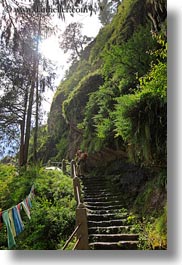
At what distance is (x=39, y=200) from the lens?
2.53m

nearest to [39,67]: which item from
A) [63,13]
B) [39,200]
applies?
[63,13]

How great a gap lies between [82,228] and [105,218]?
0.17 metres

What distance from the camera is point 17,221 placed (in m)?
2.44

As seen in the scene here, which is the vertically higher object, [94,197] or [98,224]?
[94,197]

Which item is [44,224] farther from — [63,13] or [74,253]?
[63,13]

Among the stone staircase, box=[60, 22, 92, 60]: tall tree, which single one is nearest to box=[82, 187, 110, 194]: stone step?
the stone staircase

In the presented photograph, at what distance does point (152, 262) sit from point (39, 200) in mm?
874

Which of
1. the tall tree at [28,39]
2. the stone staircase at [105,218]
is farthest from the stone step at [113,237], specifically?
the tall tree at [28,39]

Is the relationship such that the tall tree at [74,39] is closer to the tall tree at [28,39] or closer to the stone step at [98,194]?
the tall tree at [28,39]

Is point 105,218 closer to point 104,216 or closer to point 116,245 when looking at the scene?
point 104,216

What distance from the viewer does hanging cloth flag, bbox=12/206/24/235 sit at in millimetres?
2430

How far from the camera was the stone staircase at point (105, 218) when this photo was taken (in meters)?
2.38

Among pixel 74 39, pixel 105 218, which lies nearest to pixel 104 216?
pixel 105 218

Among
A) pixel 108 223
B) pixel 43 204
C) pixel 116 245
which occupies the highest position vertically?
pixel 43 204
